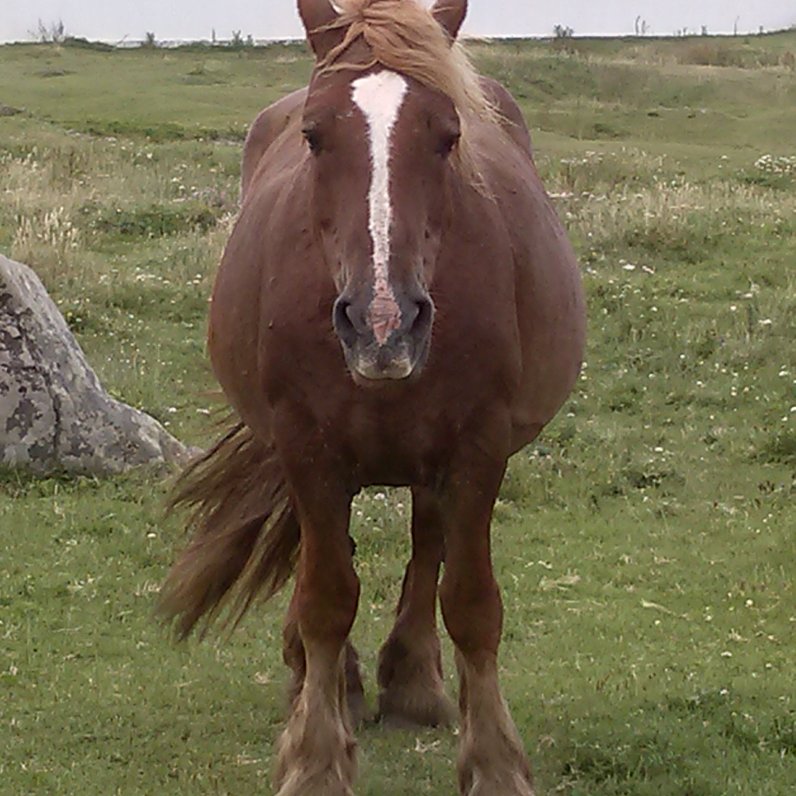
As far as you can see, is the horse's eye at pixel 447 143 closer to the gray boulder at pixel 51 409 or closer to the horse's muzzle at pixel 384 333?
the horse's muzzle at pixel 384 333

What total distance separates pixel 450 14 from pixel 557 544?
3896 millimetres

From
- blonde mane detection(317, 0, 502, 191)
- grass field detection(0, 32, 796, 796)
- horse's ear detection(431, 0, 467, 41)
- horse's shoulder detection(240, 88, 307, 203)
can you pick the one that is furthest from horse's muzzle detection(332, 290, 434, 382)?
horse's shoulder detection(240, 88, 307, 203)

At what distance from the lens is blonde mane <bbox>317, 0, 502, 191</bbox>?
11.9ft

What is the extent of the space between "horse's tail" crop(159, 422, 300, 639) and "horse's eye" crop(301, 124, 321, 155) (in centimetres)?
187

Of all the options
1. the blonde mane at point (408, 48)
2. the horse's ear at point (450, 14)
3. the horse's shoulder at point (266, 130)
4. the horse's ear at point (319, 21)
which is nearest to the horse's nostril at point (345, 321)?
the blonde mane at point (408, 48)

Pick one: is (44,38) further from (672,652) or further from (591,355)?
(672,652)

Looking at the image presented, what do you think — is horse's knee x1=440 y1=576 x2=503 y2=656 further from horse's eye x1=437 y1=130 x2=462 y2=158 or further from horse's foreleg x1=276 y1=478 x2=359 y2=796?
horse's eye x1=437 y1=130 x2=462 y2=158

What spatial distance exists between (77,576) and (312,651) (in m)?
2.53

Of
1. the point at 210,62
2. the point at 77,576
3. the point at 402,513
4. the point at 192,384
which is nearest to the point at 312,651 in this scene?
the point at 77,576

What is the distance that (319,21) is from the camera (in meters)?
3.89

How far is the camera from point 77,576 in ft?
21.8

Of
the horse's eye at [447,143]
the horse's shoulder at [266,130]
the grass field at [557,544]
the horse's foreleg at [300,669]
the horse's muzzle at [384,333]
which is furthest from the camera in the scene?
the horse's shoulder at [266,130]

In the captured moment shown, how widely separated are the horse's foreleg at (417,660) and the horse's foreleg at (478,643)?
66 centimetres

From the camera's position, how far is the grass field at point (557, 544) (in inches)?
191
